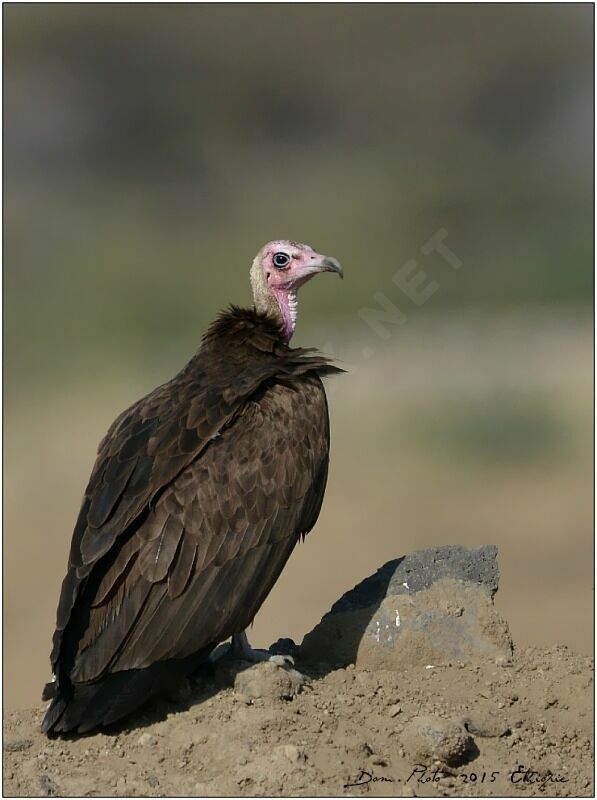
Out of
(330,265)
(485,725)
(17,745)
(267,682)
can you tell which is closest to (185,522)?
(267,682)

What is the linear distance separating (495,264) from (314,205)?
5.50 meters

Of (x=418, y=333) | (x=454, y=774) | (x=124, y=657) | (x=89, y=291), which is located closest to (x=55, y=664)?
(x=124, y=657)

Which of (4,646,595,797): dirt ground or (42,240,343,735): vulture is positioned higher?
(42,240,343,735): vulture

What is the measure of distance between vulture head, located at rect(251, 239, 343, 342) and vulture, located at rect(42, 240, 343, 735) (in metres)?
1.13

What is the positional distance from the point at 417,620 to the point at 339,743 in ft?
4.76

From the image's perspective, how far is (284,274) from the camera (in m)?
11.8

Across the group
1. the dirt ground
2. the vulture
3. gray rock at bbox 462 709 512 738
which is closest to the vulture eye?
the vulture

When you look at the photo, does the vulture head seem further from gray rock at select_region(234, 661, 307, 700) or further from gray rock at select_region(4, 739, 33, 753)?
gray rock at select_region(4, 739, 33, 753)

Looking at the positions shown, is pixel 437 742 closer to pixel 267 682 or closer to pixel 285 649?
pixel 267 682

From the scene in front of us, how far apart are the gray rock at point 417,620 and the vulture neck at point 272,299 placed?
229cm

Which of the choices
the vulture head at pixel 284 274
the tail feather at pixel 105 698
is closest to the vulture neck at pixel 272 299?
the vulture head at pixel 284 274

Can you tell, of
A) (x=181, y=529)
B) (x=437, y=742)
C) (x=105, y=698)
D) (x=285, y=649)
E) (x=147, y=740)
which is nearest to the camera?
(x=437, y=742)

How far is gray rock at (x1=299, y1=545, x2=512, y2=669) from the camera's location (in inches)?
404

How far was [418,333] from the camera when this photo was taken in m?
33.1
